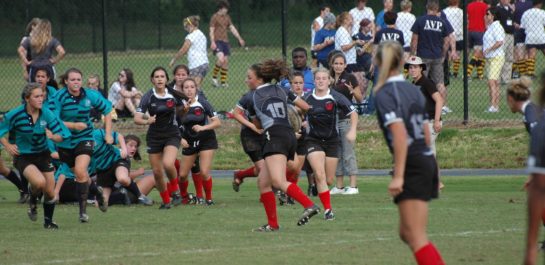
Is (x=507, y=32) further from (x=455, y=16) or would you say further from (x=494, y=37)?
(x=455, y=16)

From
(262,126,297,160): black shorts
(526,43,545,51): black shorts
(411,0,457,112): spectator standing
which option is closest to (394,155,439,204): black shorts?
(262,126,297,160): black shorts

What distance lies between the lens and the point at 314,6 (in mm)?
26750

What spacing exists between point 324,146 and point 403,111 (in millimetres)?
6419

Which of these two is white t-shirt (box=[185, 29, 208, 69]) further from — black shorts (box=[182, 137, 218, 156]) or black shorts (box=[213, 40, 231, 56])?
black shorts (box=[182, 137, 218, 156])

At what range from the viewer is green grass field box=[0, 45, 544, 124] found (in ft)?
71.6

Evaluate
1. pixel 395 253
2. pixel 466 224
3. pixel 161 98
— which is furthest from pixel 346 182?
pixel 395 253

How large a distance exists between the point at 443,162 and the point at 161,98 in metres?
6.15

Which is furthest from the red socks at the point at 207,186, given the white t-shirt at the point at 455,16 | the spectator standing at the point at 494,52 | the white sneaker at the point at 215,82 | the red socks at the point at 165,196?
the white sneaker at the point at 215,82

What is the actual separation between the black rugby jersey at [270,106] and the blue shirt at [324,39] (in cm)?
974

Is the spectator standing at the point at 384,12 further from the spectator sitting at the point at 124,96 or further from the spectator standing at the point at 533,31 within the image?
the spectator sitting at the point at 124,96

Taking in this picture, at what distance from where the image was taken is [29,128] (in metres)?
12.7

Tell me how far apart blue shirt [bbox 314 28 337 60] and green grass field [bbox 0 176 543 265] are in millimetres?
6334

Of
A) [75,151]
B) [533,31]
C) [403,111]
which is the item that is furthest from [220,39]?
[403,111]

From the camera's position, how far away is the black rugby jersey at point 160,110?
14.6 m
